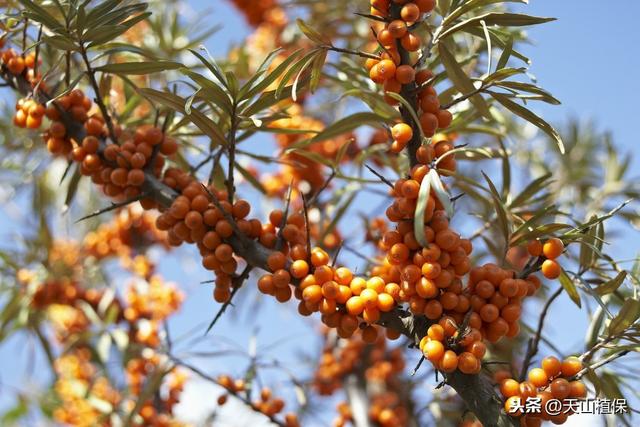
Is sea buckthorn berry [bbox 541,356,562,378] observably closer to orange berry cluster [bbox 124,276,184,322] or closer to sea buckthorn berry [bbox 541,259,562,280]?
sea buckthorn berry [bbox 541,259,562,280]

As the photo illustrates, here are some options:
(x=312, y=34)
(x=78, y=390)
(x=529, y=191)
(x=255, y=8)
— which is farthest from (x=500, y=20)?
(x=255, y=8)

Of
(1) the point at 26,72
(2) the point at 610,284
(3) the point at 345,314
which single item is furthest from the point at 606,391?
(1) the point at 26,72

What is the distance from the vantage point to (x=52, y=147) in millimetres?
1212

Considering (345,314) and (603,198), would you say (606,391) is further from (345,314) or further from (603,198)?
(603,198)

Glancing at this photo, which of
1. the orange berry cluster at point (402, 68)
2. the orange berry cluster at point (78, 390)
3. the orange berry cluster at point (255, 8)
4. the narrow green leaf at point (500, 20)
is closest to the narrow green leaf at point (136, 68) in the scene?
the orange berry cluster at point (402, 68)

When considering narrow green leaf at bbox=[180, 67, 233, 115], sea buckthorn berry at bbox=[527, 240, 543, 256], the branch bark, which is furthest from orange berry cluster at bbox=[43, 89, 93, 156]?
sea buckthorn berry at bbox=[527, 240, 543, 256]

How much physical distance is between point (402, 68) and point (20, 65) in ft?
2.57

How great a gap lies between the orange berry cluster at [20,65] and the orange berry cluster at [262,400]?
31.0 inches

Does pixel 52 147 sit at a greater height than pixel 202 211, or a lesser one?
greater

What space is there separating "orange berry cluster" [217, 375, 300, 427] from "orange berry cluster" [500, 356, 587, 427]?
73cm

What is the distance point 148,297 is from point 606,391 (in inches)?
58.8

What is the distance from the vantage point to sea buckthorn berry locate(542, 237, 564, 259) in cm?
94

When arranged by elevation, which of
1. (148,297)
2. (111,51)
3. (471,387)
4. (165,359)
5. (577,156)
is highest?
(577,156)

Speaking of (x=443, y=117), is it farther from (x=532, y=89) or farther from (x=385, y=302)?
(x=385, y=302)
